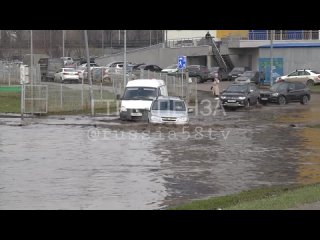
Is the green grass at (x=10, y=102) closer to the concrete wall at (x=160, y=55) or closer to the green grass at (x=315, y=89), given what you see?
the green grass at (x=315, y=89)

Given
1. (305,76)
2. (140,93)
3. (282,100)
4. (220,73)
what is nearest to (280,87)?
(282,100)

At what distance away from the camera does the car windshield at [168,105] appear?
1202 inches

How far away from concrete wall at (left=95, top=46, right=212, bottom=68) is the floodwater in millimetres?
44409

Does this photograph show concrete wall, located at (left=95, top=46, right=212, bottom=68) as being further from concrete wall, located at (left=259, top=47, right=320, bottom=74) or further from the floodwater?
the floodwater

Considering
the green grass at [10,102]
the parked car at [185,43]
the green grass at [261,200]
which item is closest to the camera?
Answer: the green grass at [261,200]

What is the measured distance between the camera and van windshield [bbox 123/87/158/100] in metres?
32.3

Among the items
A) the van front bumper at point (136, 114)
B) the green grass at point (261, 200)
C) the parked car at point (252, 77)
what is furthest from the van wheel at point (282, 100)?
the green grass at point (261, 200)

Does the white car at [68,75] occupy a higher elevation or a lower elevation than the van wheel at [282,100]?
higher

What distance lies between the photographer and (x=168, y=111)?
99.3ft

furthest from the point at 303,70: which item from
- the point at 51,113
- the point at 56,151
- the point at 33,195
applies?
the point at 33,195

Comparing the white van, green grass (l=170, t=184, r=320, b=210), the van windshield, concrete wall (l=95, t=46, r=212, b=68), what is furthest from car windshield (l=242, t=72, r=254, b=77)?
green grass (l=170, t=184, r=320, b=210)
